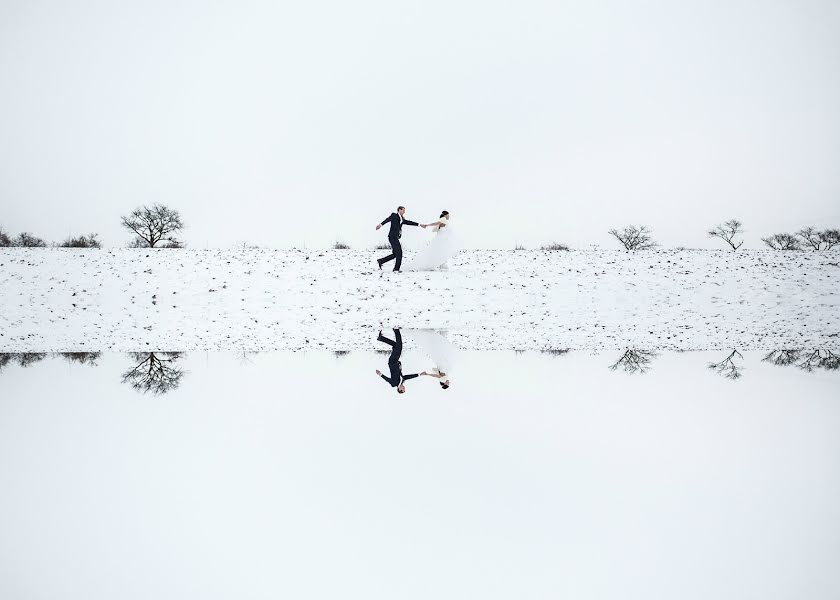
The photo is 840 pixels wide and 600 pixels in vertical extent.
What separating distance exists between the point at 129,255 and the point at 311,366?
3097 centimetres

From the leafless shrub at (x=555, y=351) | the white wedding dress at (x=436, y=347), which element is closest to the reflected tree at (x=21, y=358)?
the white wedding dress at (x=436, y=347)

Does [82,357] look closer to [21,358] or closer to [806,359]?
[21,358]

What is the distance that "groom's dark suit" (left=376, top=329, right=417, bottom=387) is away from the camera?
35.2 feet

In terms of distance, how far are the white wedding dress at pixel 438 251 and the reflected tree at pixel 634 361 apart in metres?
11.6

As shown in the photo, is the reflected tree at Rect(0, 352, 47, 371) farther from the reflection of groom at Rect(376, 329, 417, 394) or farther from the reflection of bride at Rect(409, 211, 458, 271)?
the reflection of bride at Rect(409, 211, 458, 271)

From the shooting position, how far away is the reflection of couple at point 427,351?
10742 mm

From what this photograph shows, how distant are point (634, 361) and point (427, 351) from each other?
4.54 meters

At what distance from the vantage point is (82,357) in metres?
12.9

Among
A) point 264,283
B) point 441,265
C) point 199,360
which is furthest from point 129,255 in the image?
point 199,360

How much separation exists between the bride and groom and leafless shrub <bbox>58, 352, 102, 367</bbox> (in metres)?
10.8

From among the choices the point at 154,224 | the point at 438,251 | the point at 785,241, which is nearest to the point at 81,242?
the point at 154,224

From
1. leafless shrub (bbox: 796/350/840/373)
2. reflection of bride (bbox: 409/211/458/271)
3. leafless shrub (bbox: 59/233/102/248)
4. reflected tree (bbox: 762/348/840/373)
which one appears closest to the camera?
→ leafless shrub (bbox: 796/350/840/373)

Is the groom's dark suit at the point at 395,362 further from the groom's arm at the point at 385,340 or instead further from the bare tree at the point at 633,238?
the bare tree at the point at 633,238

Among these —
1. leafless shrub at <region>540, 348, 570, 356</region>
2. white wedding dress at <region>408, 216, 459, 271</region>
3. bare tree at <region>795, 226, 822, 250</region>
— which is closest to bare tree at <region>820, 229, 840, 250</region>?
bare tree at <region>795, 226, 822, 250</region>
